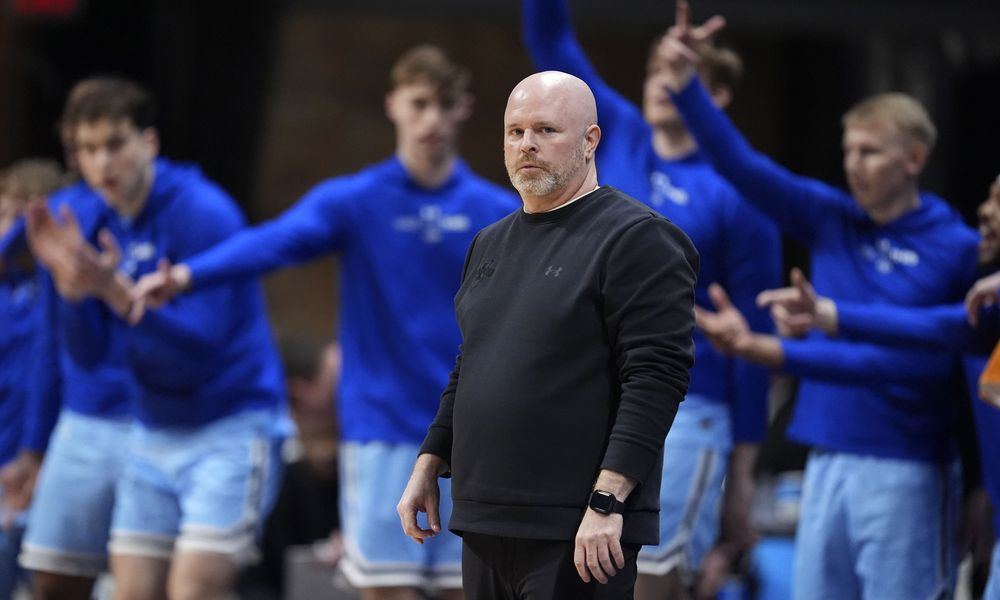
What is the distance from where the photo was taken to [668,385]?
286 centimetres

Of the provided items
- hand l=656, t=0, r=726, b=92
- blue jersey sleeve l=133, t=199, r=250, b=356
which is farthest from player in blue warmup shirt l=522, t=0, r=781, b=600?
blue jersey sleeve l=133, t=199, r=250, b=356

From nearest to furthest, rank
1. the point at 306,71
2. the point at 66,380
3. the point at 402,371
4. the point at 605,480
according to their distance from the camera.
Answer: the point at 605,480 → the point at 402,371 → the point at 66,380 → the point at 306,71

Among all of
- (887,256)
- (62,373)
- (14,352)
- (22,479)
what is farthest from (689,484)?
(14,352)

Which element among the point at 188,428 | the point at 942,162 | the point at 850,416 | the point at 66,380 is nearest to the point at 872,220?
the point at 850,416

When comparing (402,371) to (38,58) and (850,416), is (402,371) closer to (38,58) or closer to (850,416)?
(850,416)

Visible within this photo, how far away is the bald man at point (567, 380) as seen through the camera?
9.36 feet

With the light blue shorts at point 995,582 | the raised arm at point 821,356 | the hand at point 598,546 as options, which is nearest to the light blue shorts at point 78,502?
the raised arm at point 821,356

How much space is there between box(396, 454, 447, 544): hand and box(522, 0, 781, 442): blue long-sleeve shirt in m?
1.48

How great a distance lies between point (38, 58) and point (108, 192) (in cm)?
453

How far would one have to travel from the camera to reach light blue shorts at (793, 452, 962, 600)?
13.3 ft

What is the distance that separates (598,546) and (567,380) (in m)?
0.32

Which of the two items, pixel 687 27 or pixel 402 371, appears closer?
pixel 687 27

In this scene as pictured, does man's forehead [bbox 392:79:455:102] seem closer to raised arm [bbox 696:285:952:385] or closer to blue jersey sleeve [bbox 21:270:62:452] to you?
raised arm [bbox 696:285:952:385]

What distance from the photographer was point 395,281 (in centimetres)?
482
